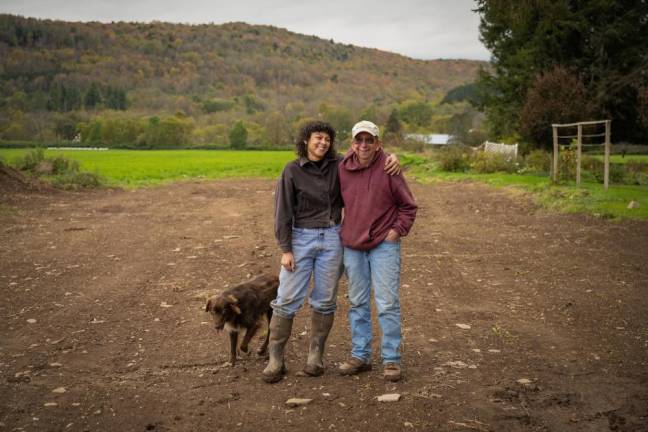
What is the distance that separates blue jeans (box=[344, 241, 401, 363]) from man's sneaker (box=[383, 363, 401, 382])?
0.04 meters

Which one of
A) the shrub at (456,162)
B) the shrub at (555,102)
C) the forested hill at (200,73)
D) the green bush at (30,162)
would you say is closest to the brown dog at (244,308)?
the green bush at (30,162)

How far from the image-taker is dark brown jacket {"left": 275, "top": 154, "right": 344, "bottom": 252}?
478 centimetres

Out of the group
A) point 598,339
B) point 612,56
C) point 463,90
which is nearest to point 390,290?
point 598,339

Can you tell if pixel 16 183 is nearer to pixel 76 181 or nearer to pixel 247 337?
pixel 76 181

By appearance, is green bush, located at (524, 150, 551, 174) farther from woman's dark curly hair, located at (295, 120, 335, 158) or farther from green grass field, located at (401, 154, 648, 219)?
woman's dark curly hair, located at (295, 120, 335, 158)

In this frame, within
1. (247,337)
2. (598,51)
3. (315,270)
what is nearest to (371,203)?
(315,270)

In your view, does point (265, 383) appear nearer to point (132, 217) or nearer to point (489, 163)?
point (132, 217)

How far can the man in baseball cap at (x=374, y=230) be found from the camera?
15.6ft

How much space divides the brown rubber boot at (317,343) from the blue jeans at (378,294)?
235mm

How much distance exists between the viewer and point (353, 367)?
4.84 metres

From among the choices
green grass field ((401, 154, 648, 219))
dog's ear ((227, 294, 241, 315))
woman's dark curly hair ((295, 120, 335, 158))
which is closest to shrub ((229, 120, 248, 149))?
green grass field ((401, 154, 648, 219))

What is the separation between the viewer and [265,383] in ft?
15.6

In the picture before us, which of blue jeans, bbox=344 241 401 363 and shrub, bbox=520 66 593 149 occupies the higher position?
shrub, bbox=520 66 593 149

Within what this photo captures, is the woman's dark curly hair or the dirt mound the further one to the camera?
the dirt mound
